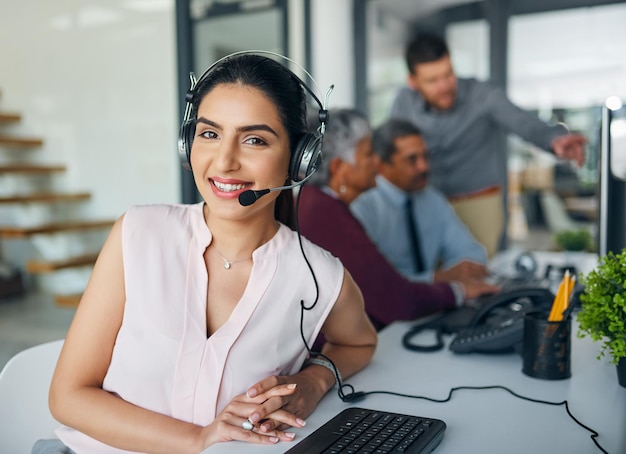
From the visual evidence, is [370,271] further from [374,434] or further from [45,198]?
[45,198]

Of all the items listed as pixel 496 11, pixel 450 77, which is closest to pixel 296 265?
pixel 450 77

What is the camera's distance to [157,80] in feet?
8.25

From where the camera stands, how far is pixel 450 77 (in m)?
3.30

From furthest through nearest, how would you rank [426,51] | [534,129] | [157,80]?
1. [426,51]
2. [534,129]
3. [157,80]

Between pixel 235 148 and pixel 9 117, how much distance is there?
1018 millimetres

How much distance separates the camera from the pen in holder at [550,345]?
1.23 meters

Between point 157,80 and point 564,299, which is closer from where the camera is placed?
point 564,299

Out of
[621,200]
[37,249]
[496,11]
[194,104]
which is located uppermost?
[496,11]

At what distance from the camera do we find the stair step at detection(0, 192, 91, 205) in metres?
1.79

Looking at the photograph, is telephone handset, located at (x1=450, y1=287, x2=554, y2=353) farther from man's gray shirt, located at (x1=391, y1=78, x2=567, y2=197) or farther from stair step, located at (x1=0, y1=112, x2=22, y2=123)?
man's gray shirt, located at (x1=391, y1=78, x2=567, y2=197)

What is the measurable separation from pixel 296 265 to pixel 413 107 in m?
2.58

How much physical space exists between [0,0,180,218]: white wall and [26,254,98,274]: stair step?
0.16 meters

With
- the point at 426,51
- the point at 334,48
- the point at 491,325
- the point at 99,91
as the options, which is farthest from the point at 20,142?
the point at 334,48

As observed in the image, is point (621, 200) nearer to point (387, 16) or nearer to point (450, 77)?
point (450, 77)
